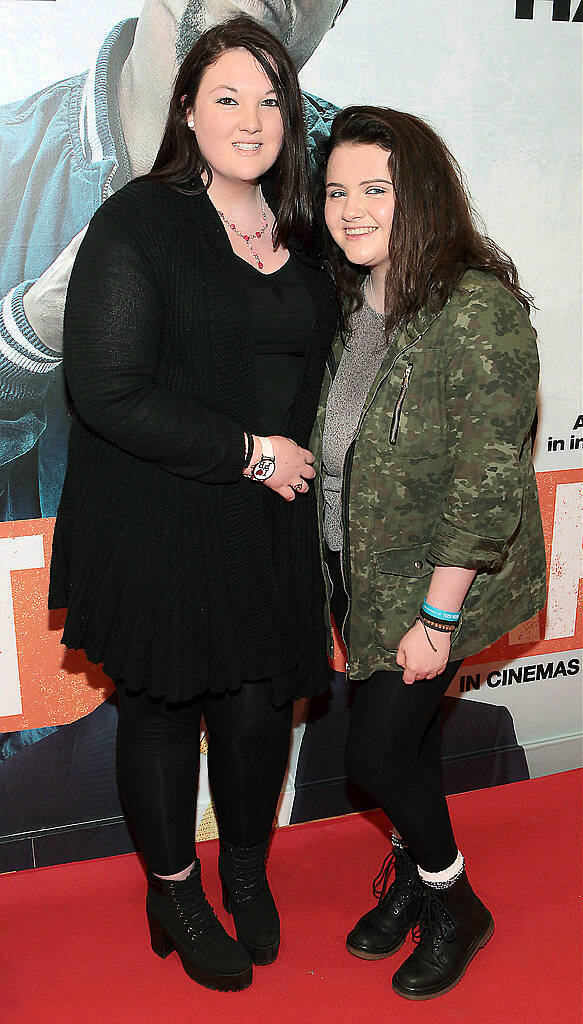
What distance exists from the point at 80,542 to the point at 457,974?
1.09 metres

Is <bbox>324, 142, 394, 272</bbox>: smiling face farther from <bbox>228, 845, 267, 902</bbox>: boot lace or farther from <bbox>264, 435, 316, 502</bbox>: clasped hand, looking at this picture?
<bbox>228, 845, 267, 902</bbox>: boot lace

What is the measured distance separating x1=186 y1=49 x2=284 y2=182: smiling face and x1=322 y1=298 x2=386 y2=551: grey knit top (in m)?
0.32

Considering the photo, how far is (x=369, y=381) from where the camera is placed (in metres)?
1.55

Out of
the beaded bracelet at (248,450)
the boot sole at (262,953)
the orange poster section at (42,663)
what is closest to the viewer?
the beaded bracelet at (248,450)

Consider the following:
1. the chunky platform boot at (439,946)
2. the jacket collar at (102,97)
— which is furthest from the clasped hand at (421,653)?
the jacket collar at (102,97)

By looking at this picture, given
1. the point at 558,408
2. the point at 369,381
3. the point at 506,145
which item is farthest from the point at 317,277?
the point at 558,408

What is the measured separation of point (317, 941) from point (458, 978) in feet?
0.97

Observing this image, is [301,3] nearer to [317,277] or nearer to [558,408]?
[317,277]

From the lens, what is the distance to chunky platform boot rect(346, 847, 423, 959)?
182cm

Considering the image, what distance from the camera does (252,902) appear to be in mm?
1824

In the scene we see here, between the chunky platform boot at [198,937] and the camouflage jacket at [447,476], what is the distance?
0.56 m

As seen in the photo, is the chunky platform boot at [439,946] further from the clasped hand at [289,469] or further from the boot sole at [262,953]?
the clasped hand at [289,469]

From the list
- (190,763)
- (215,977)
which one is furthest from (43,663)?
(215,977)

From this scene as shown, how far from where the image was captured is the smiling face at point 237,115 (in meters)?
1.46
